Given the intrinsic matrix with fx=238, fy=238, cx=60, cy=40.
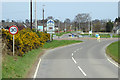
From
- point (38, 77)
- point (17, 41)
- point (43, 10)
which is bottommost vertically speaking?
point (38, 77)

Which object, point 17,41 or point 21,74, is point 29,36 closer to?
point 17,41

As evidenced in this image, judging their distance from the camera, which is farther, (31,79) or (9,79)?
(31,79)

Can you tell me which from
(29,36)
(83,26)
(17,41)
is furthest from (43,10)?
(83,26)

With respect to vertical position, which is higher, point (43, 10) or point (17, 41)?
point (43, 10)

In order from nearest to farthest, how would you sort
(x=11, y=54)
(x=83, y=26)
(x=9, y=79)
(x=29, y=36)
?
(x=9, y=79) < (x=11, y=54) < (x=29, y=36) < (x=83, y=26)

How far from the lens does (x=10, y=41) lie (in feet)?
61.8

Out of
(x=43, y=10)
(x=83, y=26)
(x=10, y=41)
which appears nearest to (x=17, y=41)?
(x=10, y=41)

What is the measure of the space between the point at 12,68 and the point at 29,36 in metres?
11.1

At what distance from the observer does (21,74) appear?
13.6m

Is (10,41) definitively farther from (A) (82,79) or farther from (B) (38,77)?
(A) (82,79)

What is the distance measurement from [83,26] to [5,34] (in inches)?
4727

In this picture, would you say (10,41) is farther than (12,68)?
Yes

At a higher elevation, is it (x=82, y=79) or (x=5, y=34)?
(x=5, y=34)

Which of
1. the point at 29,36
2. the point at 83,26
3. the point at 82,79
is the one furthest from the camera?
the point at 83,26
